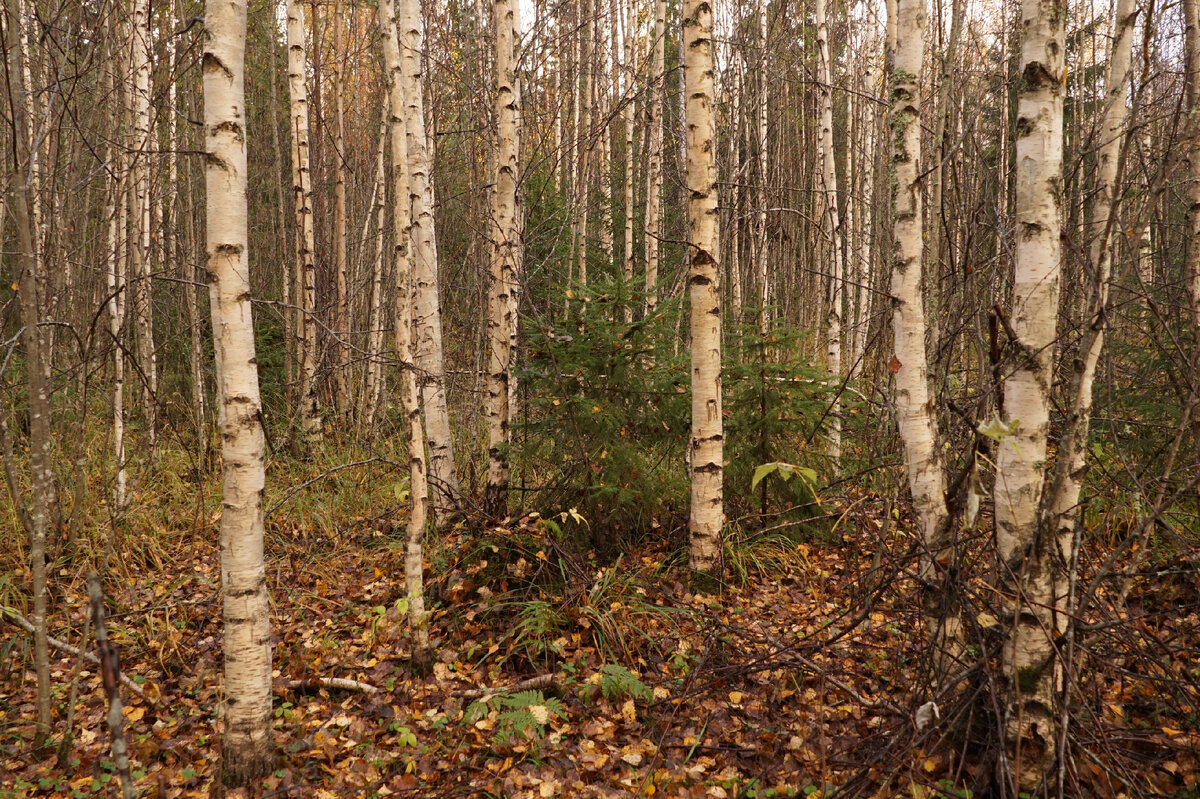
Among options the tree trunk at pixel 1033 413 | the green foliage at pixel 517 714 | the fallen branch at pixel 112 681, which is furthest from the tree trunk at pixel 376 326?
the tree trunk at pixel 1033 413

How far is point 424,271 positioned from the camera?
5465 mm

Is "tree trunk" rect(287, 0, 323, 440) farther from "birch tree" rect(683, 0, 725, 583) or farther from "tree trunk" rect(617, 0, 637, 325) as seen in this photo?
"birch tree" rect(683, 0, 725, 583)

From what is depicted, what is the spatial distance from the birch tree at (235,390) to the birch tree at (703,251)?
261 cm

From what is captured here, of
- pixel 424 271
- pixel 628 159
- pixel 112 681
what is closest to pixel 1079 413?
pixel 112 681

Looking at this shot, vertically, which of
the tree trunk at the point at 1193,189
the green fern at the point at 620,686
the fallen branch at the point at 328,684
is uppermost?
the tree trunk at the point at 1193,189

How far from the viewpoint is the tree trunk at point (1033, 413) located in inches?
95.8

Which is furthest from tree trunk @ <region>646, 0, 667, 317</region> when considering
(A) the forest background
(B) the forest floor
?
(B) the forest floor

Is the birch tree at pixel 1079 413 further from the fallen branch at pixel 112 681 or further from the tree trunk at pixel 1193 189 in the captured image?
the fallen branch at pixel 112 681

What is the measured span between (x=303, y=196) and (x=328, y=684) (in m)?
5.20

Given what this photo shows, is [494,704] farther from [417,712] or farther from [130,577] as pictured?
[130,577]

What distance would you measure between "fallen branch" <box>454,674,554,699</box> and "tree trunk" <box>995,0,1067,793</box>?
90.9 inches

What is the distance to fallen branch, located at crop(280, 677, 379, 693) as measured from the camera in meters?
4.11

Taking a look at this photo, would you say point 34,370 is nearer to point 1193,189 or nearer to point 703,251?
point 703,251

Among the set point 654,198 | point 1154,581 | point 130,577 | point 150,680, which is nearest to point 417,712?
point 150,680
